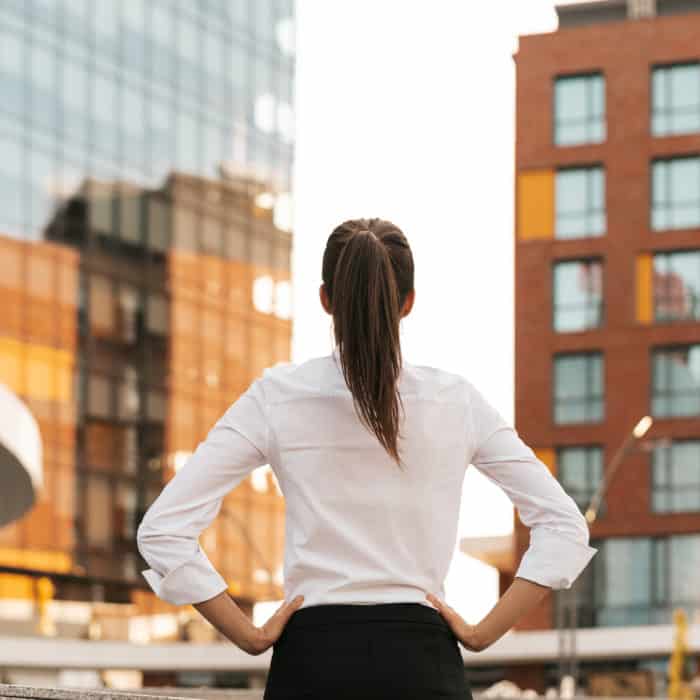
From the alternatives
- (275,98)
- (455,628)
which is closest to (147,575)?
(455,628)

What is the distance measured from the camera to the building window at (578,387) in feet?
192

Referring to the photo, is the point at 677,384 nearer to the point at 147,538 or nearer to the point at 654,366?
the point at 654,366

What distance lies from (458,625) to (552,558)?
1.06 feet

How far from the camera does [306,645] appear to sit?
11.3ft

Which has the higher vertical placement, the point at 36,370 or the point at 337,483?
the point at 36,370

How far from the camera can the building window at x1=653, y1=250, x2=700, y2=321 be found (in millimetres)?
58562

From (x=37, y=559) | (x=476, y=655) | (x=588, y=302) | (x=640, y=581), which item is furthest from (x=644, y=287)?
(x=37, y=559)

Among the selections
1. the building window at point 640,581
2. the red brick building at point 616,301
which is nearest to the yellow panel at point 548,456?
the red brick building at point 616,301

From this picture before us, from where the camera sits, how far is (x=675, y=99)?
59.9 metres

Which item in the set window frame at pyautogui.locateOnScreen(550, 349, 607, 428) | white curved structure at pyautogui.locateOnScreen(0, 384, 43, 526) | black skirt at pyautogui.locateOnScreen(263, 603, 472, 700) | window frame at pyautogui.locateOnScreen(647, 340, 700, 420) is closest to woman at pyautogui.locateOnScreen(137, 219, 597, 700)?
black skirt at pyautogui.locateOnScreen(263, 603, 472, 700)

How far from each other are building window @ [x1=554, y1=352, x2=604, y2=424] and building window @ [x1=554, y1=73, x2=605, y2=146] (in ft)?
24.1

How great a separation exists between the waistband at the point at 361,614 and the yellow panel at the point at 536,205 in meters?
57.8

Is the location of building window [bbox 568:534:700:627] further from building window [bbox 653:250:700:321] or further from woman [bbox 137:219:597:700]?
woman [bbox 137:219:597:700]

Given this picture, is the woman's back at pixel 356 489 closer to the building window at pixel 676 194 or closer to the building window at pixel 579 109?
the building window at pixel 676 194
